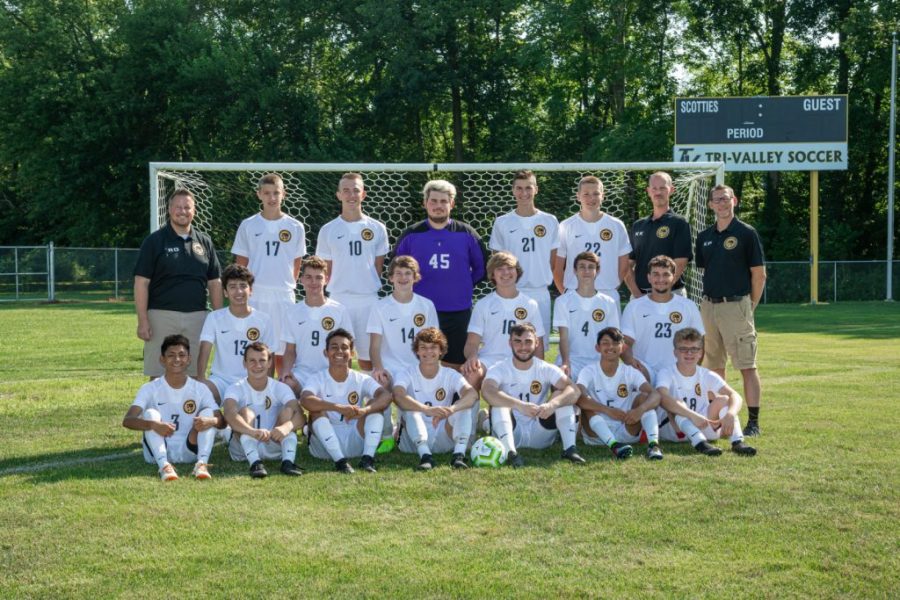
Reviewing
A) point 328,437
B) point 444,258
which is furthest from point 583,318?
point 328,437

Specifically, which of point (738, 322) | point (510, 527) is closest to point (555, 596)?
point (510, 527)

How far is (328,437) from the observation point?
19.6ft

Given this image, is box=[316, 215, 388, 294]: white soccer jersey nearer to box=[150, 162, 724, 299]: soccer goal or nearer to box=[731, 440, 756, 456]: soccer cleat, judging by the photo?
box=[150, 162, 724, 299]: soccer goal

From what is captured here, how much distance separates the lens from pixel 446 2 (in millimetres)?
30375

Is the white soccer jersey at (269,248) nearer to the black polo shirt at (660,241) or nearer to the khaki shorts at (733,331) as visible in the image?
the black polo shirt at (660,241)

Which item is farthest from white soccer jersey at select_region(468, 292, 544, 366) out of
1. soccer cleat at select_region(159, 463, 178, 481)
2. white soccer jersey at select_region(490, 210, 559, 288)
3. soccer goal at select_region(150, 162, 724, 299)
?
soccer goal at select_region(150, 162, 724, 299)

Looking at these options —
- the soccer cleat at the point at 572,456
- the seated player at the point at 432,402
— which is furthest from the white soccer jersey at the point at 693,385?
the seated player at the point at 432,402

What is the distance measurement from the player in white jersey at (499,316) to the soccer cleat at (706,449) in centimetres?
128

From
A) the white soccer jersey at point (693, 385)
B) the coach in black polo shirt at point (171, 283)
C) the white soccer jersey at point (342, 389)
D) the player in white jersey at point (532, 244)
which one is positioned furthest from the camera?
the player in white jersey at point (532, 244)

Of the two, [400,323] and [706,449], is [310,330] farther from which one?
[706,449]

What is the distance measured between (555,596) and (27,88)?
33.4 m

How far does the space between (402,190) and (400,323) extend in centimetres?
1034

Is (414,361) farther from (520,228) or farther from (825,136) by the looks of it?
(825,136)

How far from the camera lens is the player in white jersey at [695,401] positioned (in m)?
6.28
